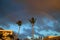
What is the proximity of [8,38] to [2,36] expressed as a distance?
2.68 meters

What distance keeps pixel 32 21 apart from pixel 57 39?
36.7 m

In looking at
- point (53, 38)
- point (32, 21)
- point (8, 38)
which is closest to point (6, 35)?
point (8, 38)

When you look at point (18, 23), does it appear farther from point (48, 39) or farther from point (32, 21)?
point (48, 39)

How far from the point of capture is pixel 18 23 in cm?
13338

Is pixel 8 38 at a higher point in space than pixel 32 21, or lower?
lower

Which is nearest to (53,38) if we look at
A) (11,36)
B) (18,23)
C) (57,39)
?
(57,39)

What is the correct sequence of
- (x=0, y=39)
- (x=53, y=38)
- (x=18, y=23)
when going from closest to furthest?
(x=0, y=39) → (x=53, y=38) → (x=18, y=23)

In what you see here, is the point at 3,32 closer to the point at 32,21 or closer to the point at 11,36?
the point at 11,36

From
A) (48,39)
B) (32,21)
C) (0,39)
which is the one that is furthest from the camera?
(32,21)

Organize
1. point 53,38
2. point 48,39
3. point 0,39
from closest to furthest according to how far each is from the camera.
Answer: point 0,39, point 53,38, point 48,39

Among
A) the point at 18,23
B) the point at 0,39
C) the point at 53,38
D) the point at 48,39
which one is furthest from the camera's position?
the point at 18,23

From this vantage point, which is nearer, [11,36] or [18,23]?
[11,36]

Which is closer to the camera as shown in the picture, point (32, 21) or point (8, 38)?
point (8, 38)

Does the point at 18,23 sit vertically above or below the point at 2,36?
above
